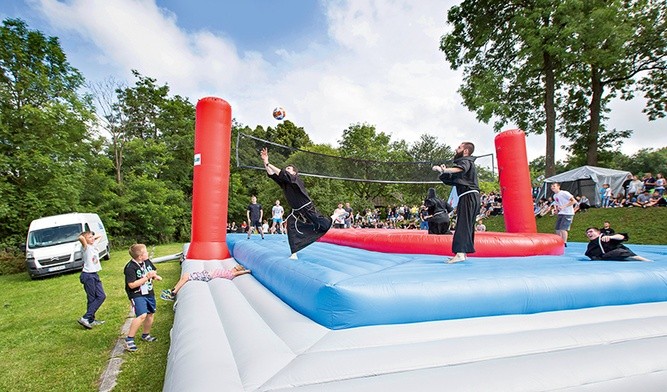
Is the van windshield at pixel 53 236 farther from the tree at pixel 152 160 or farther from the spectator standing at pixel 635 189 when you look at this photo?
the spectator standing at pixel 635 189

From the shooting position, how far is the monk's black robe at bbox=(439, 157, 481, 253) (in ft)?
14.4

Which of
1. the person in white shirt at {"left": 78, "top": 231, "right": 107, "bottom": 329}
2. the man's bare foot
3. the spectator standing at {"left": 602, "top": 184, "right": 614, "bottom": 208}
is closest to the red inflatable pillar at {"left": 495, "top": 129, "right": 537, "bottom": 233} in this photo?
the man's bare foot

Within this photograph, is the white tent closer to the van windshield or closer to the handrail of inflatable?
the handrail of inflatable

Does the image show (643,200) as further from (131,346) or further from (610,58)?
(131,346)

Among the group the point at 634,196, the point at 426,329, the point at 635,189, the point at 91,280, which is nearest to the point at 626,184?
the point at 635,189

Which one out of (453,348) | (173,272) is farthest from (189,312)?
(173,272)

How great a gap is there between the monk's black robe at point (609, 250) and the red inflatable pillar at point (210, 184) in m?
6.66

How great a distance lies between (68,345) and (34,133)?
48.6ft

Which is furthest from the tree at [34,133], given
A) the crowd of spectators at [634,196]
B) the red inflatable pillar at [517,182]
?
the crowd of spectators at [634,196]

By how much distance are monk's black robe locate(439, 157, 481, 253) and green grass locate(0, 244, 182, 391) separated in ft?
11.8

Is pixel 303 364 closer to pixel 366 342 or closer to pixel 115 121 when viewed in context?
pixel 366 342

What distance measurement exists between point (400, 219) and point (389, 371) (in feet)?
66.4

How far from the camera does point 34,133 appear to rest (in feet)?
47.9

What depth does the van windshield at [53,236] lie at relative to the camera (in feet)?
32.9
